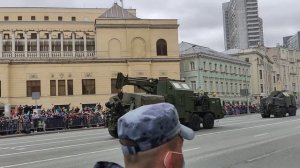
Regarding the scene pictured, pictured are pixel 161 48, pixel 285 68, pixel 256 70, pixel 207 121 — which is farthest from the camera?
pixel 285 68

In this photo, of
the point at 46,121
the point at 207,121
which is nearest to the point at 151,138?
the point at 207,121

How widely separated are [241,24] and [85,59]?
4989 inches

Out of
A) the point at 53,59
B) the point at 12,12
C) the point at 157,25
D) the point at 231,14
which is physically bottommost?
the point at 53,59

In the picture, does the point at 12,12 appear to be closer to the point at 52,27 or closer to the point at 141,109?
the point at 52,27

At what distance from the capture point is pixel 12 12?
8006cm

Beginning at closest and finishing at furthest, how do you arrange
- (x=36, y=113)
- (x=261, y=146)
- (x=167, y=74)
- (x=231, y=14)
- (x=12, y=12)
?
(x=261, y=146), (x=36, y=113), (x=167, y=74), (x=12, y=12), (x=231, y=14)

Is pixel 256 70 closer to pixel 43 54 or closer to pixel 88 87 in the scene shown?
pixel 88 87

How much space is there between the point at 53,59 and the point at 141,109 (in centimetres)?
5775

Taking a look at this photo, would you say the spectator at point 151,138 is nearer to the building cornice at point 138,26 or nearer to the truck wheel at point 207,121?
the truck wheel at point 207,121

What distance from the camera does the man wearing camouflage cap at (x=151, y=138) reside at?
211 centimetres

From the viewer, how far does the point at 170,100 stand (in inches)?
952

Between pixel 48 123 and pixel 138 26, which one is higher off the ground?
pixel 138 26

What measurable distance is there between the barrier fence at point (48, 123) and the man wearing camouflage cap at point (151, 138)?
30.5 meters

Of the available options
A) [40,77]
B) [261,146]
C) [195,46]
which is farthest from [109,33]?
[261,146]
